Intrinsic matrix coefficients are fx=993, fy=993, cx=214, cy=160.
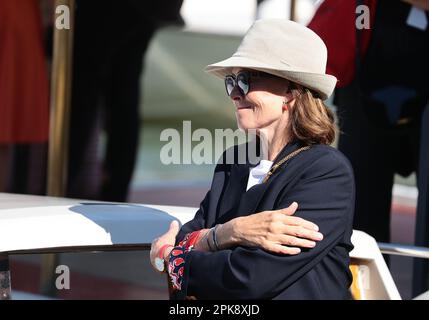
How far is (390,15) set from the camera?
375 cm

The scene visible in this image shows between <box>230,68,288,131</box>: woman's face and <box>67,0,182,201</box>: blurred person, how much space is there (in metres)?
4.32

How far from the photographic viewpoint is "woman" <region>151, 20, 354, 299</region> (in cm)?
186

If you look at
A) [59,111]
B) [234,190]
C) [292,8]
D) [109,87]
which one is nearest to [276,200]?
[234,190]

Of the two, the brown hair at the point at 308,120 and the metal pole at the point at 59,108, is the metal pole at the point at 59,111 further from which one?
the brown hair at the point at 308,120

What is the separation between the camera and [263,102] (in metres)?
2.07

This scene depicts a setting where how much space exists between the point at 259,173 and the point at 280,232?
0.89 ft

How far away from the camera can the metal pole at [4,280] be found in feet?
6.51

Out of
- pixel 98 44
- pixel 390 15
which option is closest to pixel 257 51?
pixel 390 15

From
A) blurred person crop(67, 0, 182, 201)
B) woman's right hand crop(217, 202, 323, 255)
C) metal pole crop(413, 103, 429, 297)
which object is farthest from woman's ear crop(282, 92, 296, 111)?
blurred person crop(67, 0, 182, 201)

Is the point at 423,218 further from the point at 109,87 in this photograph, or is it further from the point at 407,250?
the point at 109,87

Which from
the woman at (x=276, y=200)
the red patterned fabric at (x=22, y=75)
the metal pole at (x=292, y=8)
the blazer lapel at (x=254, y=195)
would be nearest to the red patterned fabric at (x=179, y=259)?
the woman at (x=276, y=200)

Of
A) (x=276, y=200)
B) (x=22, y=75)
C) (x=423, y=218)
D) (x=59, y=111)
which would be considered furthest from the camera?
(x=22, y=75)

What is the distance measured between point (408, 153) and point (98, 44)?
306 cm
